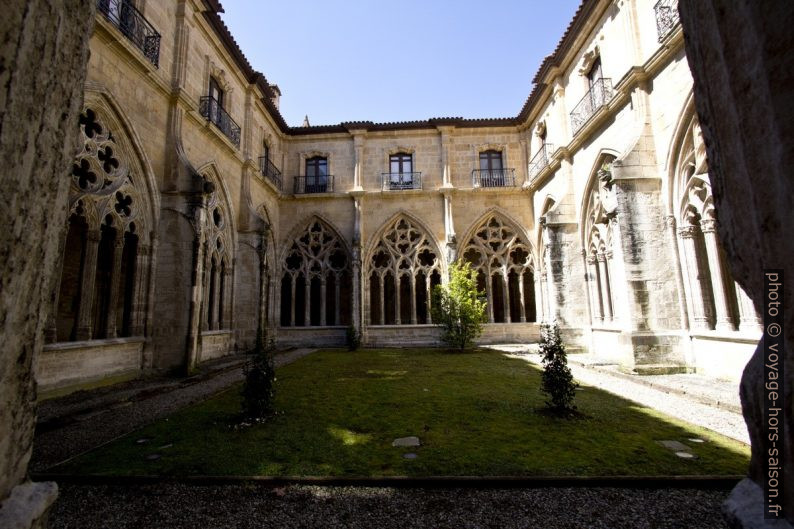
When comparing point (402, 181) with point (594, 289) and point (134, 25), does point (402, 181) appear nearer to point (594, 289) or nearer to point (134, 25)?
point (594, 289)

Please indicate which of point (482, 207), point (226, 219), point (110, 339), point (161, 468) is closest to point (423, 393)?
point (161, 468)

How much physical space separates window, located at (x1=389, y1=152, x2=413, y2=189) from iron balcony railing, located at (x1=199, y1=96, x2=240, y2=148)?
6178 millimetres

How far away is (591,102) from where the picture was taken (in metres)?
10.7

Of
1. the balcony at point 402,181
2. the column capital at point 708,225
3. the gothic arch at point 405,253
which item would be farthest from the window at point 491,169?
the column capital at point 708,225

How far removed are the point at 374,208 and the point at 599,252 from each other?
335 inches

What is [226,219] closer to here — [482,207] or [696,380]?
[482,207]

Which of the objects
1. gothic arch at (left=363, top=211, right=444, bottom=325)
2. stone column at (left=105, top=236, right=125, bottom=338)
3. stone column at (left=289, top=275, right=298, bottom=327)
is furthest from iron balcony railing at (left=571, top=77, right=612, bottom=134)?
stone column at (left=105, top=236, right=125, bottom=338)

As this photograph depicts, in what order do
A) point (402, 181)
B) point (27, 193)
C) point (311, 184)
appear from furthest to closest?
point (311, 184)
point (402, 181)
point (27, 193)

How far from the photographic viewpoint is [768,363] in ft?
3.50

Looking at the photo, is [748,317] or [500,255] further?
[500,255]

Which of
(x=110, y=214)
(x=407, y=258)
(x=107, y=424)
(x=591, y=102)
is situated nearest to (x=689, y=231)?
(x=591, y=102)

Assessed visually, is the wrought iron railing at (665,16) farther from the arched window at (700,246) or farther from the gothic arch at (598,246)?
the gothic arch at (598,246)

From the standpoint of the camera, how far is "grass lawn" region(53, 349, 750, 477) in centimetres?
293

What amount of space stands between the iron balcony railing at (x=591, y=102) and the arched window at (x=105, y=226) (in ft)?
36.9
